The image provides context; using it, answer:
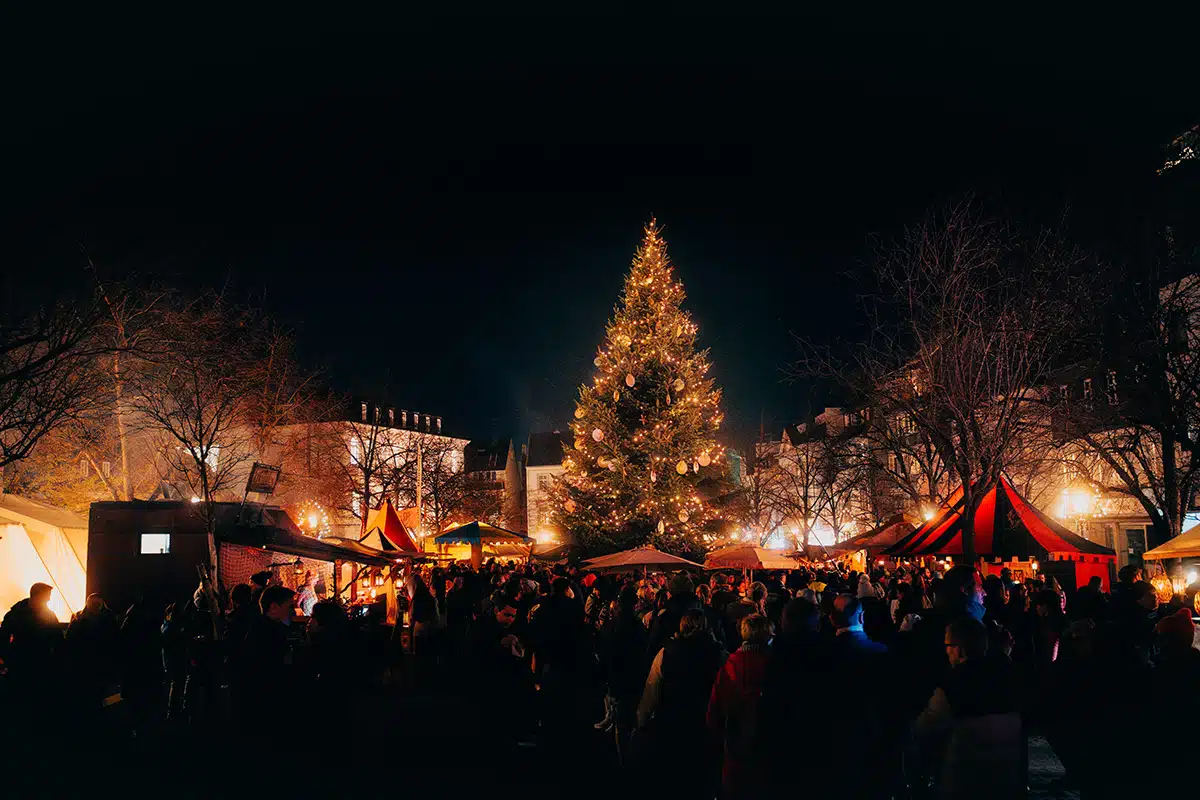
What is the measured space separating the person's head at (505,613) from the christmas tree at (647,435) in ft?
83.3

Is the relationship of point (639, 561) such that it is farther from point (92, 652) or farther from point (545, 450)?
point (545, 450)

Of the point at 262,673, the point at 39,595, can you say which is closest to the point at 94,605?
the point at 39,595

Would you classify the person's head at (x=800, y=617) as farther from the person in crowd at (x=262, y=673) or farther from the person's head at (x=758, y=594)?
the person's head at (x=758, y=594)

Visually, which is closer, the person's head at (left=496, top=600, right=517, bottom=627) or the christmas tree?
the person's head at (left=496, top=600, right=517, bottom=627)

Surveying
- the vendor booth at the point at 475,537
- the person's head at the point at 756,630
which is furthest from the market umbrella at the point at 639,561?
the person's head at the point at 756,630

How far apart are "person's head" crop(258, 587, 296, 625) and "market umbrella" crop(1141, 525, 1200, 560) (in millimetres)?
16039

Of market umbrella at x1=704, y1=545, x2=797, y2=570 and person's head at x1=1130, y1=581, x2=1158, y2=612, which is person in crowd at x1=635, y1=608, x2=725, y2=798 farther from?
market umbrella at x1=704, y1=545, x2=797, y2=570

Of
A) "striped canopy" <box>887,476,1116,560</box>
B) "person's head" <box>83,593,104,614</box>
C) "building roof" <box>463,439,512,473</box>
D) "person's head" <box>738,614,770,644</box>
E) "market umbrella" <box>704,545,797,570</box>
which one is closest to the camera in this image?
"person's head" <box>738,614,770,644</box>

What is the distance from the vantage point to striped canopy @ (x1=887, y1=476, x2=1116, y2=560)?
18.2 metres

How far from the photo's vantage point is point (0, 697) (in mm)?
10398

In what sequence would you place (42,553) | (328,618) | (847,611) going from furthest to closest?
(42,553) < (328,618) < (847,611)

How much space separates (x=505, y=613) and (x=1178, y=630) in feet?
26.7

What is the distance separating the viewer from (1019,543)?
1847cm

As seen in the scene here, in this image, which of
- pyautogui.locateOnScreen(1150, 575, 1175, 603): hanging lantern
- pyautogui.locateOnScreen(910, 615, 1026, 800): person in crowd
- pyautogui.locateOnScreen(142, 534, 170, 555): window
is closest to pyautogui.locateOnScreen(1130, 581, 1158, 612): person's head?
pyautogui.locateOnScreen(910, 615, 1026, 800): person in crowd
